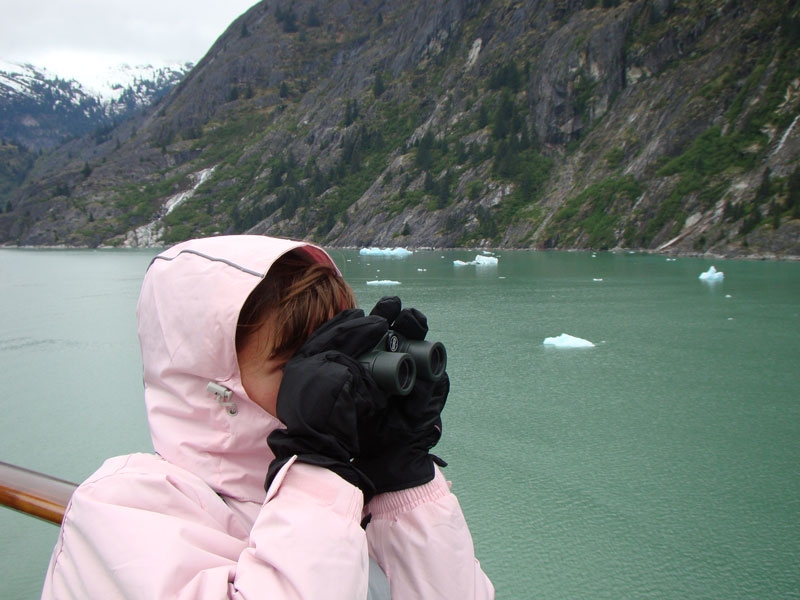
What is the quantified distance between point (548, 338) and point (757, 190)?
955 inches

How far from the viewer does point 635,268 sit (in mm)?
23891

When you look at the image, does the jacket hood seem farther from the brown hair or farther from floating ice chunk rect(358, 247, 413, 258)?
floating ice chunk rect(358, 247, 413, 258)

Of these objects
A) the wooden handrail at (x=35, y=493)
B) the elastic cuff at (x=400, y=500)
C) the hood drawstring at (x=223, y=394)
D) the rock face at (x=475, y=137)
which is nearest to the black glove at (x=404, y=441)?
the elastic cuff at (x=400, y=500)

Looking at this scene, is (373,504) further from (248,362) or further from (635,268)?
(635,268)

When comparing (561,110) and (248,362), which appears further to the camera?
(561,110)

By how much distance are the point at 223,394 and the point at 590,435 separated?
16.7 feet

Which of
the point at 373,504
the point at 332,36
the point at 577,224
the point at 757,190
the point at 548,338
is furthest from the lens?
the point at 332,36

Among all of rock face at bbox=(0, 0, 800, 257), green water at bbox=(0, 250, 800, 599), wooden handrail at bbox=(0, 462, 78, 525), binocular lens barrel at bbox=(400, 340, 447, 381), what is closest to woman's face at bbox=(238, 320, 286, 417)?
binocular lens barrel at bbox=(400, 340, 447, 381)

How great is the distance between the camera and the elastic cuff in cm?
118

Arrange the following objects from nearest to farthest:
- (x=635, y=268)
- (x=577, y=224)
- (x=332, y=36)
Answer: (x=635, y=268) < (x=577, y=224) < (x=332, y=36)

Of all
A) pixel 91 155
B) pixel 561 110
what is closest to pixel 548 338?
pixel 561 110

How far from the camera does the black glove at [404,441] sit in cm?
117

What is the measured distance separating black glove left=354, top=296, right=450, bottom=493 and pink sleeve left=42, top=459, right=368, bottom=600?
0.86 feet

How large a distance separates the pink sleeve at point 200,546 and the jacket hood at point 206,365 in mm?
131
